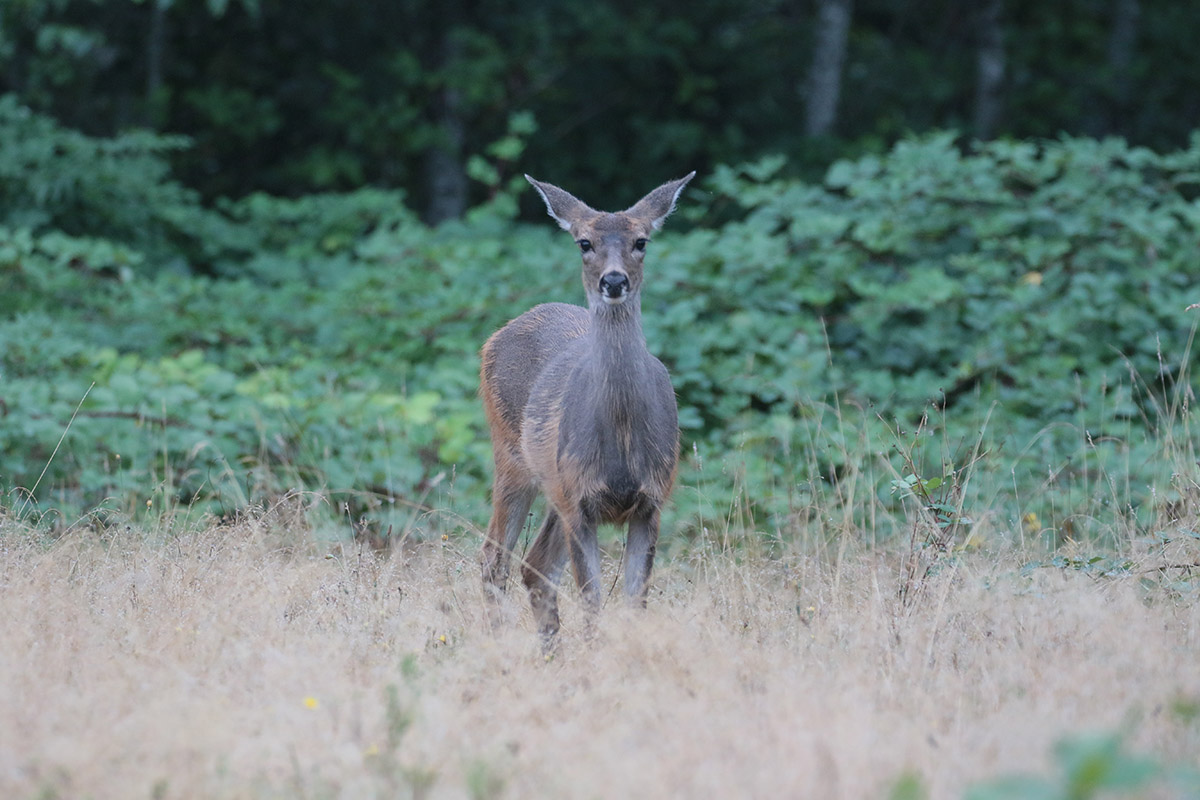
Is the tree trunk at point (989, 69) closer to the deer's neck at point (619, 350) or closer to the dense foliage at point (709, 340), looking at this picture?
the dense foliage at point (709, 340)

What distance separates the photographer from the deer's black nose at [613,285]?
526 centimetres

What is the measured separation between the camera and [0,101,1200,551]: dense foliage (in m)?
7.27

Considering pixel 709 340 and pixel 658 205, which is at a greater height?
pixel 658 205

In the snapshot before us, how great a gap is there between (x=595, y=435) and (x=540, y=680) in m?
1.38

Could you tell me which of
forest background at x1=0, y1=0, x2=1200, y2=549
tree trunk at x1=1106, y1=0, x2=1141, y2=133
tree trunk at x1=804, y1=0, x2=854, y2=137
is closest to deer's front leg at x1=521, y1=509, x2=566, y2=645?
forest background at x1=0, y1=0, x2=1200, y2=549

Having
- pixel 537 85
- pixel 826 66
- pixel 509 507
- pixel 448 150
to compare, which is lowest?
pixel 509 507

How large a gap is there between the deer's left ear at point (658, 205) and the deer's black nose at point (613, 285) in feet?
1.86

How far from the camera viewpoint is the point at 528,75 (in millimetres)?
14844

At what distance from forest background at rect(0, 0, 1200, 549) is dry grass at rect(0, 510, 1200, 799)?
2.47 ft

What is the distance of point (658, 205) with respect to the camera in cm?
583

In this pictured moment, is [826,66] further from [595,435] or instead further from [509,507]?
[595,435]

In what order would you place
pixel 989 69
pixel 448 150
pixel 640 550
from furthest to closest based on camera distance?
pixel 989 69
pixel 448 150
pixel 640 550

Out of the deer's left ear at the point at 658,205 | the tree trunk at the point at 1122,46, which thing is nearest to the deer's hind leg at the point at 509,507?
the deer's left ear at the point at 658,205

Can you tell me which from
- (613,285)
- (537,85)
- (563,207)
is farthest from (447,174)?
(613,285)
